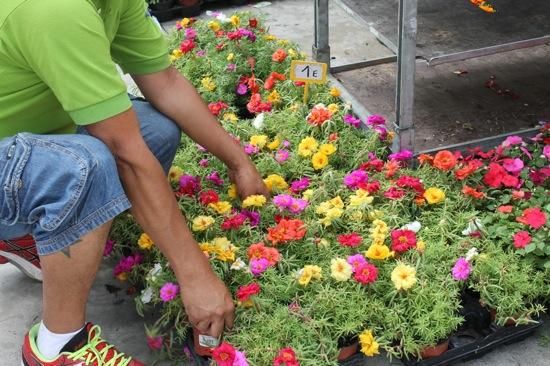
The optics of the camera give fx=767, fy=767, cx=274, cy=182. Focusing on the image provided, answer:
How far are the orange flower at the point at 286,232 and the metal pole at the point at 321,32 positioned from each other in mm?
1440

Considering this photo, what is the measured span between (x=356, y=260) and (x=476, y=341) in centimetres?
41

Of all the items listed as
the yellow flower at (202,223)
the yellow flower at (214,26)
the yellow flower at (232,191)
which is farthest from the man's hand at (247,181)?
the yellow flower at (214,26)

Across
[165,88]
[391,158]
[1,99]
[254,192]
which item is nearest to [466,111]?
[391,158]

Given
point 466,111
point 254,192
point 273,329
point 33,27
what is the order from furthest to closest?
point 466,111, point 254,192, point 273,329, point 33,27

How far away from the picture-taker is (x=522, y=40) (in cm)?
294

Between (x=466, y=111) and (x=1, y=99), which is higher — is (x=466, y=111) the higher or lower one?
the lower one

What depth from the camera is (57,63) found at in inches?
68.8

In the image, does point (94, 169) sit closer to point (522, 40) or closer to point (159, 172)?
point (159, 172)

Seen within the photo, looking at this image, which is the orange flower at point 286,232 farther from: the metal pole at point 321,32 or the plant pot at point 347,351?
the metal pole at point 321,32

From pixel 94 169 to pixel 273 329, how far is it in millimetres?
644

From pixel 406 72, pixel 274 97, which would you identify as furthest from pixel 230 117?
pixel 406 72

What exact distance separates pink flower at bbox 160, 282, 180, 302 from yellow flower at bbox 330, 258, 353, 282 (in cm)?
44

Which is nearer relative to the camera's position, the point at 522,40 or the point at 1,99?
the point at 1,99

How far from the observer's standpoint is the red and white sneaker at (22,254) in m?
2.42
